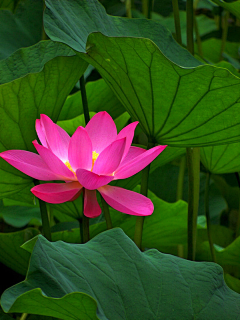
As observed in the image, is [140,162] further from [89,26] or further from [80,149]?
[89,26]

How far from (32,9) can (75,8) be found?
517 mm

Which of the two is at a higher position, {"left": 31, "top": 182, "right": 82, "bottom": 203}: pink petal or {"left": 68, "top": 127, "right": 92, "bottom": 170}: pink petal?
{"left": 68, "top": 127, "right": 92, "bottom": 170}: pink petal

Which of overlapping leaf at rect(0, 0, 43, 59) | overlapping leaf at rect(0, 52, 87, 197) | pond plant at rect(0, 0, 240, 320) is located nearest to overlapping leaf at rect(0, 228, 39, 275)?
pond plant at rect(0, 0, 240, 320)

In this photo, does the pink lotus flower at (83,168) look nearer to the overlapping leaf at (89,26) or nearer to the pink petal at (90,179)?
the pink petal at (90,179)

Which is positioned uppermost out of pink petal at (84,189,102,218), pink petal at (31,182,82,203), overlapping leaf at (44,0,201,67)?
overlapping leaf at (44,0,201,67)

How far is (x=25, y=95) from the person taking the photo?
0.52m

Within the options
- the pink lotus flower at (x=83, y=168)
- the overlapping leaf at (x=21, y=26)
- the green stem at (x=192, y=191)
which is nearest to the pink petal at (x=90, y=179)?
the pink lotus flower at (x=83, y=168)

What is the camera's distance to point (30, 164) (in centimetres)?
43

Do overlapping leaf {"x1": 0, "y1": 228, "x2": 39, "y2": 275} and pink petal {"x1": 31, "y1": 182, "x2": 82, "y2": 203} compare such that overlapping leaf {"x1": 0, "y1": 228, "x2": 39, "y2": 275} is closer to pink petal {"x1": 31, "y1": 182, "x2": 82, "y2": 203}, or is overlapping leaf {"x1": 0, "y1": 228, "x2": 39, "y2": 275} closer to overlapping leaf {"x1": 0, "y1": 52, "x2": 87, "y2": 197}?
overlapping leaf {"x1": 0, "y1": 52, "x2": 87, "y2": 197}

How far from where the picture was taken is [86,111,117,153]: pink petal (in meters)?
0.50

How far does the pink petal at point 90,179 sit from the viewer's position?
0.39 m

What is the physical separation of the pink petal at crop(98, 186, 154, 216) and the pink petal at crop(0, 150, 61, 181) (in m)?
0.06

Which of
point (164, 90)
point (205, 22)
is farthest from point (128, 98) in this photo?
point (205, 22)

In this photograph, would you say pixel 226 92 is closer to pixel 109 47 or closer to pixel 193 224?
pixel 109 47
